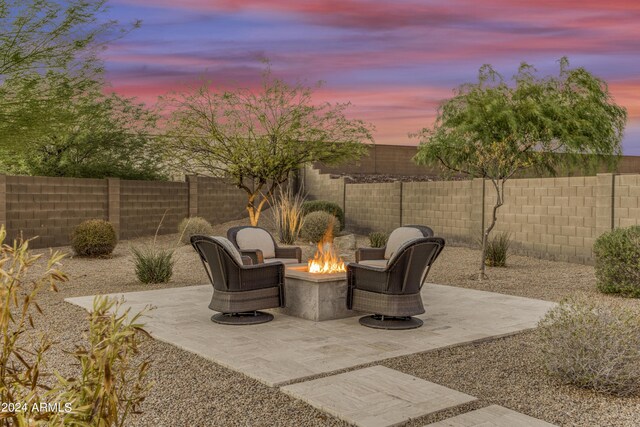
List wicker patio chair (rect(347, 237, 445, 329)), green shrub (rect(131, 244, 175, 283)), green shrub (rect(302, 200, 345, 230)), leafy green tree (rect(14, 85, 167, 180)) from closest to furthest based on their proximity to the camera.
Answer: wicker patio chair (rect(347, 237, 445, 329)) → green shrub (rect(131, 244, 175, 283)) → leafy green tree (rect(14, 85, 167, 180)) → green shrub (rect(302, 200, 345, 230))

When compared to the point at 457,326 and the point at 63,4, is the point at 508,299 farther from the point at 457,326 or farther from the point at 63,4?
the point at 63,4

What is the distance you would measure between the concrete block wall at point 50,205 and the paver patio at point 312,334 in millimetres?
7121

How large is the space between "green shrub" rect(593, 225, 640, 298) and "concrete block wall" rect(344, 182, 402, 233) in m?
9.15

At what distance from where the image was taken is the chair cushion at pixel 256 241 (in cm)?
779

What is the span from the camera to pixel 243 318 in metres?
6.14

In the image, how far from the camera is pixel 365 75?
10453 mm

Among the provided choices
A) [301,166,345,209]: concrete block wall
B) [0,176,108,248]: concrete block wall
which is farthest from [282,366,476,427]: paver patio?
[301,166,345,209]: concrete block wall

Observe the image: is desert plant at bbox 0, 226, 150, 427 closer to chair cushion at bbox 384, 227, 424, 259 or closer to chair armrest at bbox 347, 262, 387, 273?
chair armrest at bbox 347, 262, 387, 273

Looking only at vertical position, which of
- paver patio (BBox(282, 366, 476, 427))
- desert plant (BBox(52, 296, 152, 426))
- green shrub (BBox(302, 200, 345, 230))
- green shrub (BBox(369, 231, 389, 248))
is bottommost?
paver patio (BBox(282, 366, 476, 427))

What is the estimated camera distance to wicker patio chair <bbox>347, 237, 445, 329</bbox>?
582 cm

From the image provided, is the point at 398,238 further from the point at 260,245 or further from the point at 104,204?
the point at 104,204

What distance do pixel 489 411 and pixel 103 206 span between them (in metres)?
14.0

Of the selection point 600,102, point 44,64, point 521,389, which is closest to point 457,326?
point 521,389

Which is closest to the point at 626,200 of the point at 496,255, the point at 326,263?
the point at 496,255
